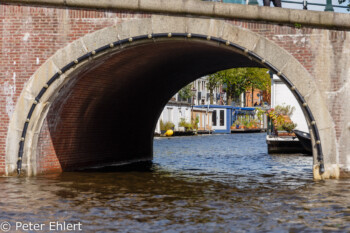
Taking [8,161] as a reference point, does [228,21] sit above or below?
above

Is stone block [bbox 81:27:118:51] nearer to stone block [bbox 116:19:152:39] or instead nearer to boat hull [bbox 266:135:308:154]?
stone block [bbox 116:19:152:39]

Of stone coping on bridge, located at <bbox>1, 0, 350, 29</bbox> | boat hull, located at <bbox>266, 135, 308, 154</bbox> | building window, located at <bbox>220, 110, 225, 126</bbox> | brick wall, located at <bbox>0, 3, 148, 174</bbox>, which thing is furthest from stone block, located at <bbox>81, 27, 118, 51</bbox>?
building window, located at <bbox>220, 110, 225, 126</bbox>

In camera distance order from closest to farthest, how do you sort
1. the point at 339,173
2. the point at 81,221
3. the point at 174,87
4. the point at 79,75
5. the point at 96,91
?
1. the point at 81,221
2. the point at 339,173
3. the point at 79,75
4. the point at 96,91
5. the point at 174,87

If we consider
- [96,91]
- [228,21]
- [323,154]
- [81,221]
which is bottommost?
[81,221]

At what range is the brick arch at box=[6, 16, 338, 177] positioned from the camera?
577 inches

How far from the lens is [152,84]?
20.8 metres

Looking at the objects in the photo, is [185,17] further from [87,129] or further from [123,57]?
[87,129]

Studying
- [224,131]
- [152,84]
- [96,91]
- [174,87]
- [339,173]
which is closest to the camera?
[339,173]

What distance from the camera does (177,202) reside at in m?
12.1

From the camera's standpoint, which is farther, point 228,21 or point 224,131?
point 224,131

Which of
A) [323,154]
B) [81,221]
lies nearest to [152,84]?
[323,154]

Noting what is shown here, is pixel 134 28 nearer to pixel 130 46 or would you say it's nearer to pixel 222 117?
pixel 130 46

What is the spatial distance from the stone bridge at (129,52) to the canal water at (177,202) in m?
0.98

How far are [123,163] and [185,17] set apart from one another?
782cm
